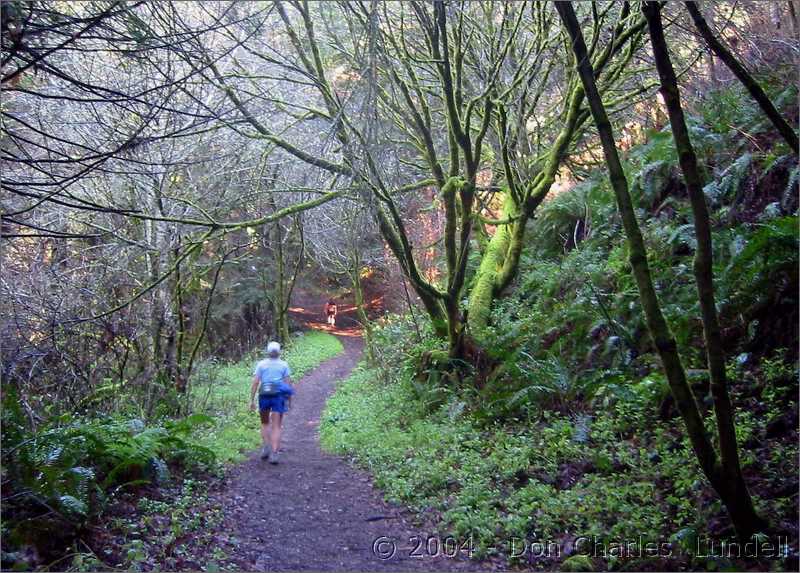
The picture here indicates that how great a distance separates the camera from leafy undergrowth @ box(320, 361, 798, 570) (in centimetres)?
375

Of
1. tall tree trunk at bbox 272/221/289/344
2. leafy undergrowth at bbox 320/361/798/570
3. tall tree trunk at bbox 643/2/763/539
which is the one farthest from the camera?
tall tree trunk at bbox 272/221/289/344

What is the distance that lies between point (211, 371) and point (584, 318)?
7793 millimetres

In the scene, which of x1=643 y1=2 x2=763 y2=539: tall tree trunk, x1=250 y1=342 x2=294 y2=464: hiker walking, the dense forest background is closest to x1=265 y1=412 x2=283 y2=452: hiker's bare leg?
x1=250 y1=342 x2=294 y2=464: hiker walking

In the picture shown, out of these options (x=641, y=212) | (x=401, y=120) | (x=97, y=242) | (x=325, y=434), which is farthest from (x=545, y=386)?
(x=97, y=242)

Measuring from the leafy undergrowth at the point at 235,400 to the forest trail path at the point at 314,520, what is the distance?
0.51m

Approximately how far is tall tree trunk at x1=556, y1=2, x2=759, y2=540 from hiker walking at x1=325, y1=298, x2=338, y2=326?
16.3 m

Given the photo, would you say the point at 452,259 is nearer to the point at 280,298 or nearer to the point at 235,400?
the point at 235,400

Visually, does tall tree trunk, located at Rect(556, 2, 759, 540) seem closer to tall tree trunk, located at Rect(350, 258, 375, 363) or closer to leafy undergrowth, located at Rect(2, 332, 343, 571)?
leafy undergrowth, located at Rect(2, 332, 343, 571)

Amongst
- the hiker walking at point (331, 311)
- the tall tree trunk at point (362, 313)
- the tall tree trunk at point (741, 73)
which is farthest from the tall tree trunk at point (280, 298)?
the tall tree trunk at point (741, 73)

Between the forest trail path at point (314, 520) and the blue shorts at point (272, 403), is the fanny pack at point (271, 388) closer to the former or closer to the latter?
the blue shorts at point (272, 403)

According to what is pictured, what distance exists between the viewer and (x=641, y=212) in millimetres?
8250

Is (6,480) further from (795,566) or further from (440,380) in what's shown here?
(440,380)

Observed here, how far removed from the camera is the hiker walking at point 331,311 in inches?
773

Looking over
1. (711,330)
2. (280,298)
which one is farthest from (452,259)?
(280,298)
